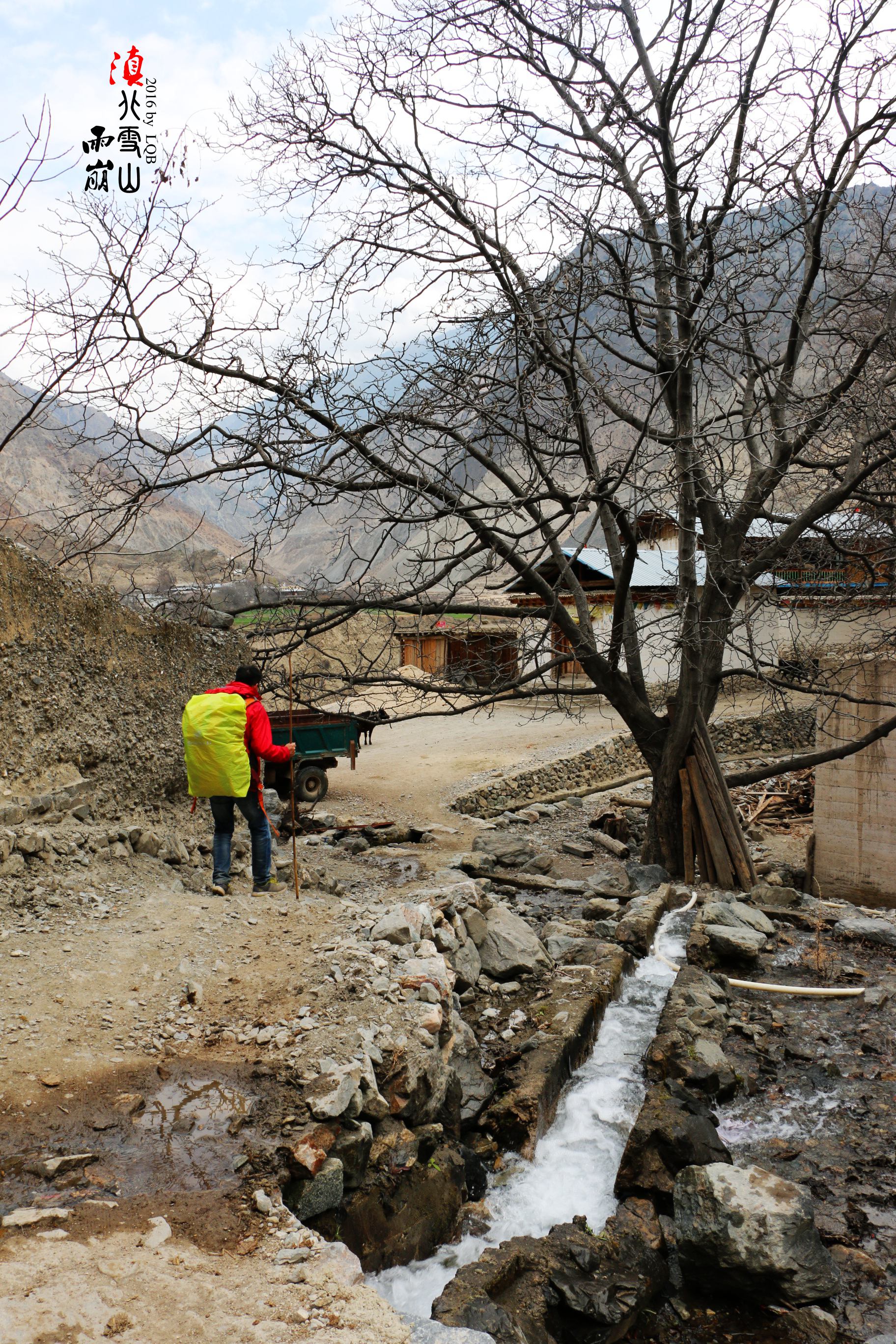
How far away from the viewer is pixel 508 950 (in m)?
6.43

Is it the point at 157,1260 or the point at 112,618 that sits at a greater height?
the point at 112,618

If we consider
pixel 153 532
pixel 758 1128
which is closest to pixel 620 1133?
pixel 758 1128

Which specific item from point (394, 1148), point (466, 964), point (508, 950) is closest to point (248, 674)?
point (466, 964)

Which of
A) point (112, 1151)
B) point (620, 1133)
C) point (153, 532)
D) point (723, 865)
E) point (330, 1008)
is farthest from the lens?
point (153, 532)

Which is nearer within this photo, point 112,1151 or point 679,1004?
point 112,1151

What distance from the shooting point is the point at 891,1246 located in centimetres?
388

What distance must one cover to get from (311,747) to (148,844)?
8.18 m

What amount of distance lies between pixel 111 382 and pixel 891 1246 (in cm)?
579

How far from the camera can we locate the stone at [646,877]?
8.91 meters

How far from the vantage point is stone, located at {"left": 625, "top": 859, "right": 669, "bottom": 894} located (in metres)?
8.91

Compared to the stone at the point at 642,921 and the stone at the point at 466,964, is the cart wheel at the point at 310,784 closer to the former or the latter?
the stone at the point at 642,921

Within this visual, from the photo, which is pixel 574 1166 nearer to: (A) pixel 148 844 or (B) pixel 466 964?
(B) pixel 466 964

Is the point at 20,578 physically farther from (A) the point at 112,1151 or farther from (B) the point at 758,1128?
(B) the point at 758,1128

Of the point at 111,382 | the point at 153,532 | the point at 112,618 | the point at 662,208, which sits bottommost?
the point at 112,618
